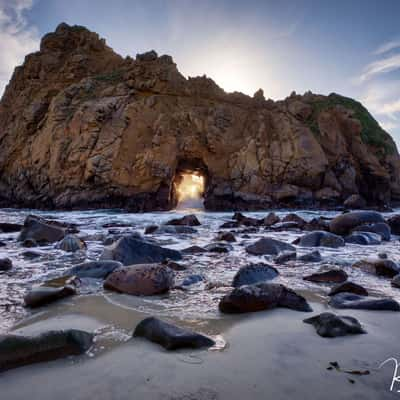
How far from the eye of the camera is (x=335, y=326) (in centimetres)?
213

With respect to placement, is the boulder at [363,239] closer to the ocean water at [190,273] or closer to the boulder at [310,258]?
the ocean water at [190,273]

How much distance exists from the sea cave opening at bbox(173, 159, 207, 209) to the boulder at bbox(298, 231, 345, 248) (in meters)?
20.1

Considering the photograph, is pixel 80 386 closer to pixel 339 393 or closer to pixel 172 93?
pixel 339 393

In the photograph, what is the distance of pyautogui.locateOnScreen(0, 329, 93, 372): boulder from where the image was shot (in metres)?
1.70

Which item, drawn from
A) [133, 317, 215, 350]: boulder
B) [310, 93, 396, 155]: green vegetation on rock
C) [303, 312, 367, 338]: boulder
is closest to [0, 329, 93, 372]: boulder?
[133, 317, 215, 350]: boulder

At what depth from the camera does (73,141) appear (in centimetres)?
2505

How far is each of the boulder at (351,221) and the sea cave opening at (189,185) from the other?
18.1 m

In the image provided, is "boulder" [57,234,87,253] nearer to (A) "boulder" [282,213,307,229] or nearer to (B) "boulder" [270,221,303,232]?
(B) "boulder" [270,221,303,232]

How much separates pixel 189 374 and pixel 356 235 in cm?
638

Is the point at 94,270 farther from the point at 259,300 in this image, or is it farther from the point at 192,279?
the point at 259,300

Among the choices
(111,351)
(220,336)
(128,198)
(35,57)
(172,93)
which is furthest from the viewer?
(35,57)

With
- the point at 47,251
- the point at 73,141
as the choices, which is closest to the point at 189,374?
the point at 47,251

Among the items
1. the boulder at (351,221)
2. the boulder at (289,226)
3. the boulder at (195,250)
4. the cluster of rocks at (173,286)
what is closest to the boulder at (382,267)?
the cluster of rocks at (173,286)

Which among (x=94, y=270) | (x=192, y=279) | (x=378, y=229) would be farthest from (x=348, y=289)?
(x=378, y=229)
